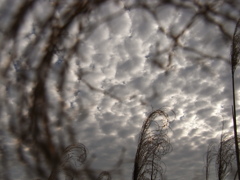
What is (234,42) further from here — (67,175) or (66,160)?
(67,175)

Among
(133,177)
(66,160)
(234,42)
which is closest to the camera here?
(234,42)

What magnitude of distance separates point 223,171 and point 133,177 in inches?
73.3

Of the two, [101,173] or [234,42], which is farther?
[101,173]

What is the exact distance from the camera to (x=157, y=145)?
540 centimetres

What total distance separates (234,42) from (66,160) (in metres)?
4.94

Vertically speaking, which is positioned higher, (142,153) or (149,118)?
(149,118)

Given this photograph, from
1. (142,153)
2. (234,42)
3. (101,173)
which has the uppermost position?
(101,173)

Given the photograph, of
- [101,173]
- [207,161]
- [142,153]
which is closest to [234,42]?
[142,153]

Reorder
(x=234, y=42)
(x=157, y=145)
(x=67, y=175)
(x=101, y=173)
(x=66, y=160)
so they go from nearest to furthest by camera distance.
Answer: (x=234, y=42) → (x=157, y=145) → (x=66, y=160) → (x=67, y=175) → (x=101, y=173)

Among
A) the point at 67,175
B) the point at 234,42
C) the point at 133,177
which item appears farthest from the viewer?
the point at 67,175

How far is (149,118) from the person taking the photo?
16.5 feet

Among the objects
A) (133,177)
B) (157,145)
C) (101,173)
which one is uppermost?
(101,173)

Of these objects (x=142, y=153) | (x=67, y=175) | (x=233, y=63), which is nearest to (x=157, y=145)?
(x=142, y=153)

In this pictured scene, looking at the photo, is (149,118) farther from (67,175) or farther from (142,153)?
(67,175)
